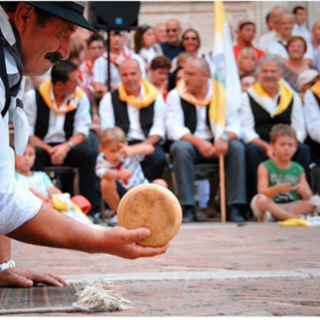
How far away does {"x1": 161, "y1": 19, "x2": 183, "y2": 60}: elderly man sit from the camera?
1241 cm

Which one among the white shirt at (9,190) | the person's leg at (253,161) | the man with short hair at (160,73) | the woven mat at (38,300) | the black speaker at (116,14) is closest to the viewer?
the woven mat at (38,300)

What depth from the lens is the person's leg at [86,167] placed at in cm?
1001

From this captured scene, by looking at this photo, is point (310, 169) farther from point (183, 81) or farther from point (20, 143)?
point (20, 143)

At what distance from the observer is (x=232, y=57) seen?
10.8 meters

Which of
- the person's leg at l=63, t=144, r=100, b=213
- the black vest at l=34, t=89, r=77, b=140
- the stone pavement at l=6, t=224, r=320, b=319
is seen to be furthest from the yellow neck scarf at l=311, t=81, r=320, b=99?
the stone pavement at l=6, t=224, r=320, b=319

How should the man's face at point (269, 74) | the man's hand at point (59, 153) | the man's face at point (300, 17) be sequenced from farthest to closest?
the man's face at point (300, 17) < the man's face at point (269, 74) < the man's hand at point (59, 153)

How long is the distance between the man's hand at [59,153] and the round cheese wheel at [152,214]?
6.30m

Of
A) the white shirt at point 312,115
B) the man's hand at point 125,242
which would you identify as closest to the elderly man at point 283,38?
the white shirt at point 312,115

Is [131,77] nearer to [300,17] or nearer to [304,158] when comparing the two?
[304,158]

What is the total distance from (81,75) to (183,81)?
5.11ft

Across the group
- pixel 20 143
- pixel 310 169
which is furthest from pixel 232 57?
pixel 20 143

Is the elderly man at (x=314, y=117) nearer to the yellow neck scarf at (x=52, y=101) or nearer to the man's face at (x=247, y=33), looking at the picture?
the man's face at (x=247, y=33)

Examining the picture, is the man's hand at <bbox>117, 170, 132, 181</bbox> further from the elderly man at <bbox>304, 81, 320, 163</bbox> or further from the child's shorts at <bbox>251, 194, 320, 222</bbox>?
the elderly man at <bbox>304, 81, 320, 163</bbox>

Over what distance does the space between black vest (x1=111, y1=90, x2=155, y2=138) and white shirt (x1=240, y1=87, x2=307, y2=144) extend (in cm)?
104
